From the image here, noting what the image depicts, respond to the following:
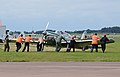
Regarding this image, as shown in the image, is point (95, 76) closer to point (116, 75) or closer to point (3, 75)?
point (116, 75)

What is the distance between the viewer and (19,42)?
37.1 meters

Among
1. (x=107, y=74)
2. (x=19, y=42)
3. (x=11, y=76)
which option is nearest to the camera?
(x=11, y=76)

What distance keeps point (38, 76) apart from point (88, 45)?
2946cm

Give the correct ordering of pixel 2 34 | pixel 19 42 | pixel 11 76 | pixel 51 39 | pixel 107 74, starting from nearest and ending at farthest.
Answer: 1. pixel 11 76
2. pixel 107 74
3. pixel 19 42
4. pixel 51 39
5. pixel 2 34

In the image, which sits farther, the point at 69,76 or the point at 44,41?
the point at 44,41

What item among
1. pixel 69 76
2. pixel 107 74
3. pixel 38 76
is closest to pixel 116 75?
pixel 107 74

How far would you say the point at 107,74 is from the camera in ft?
50.6

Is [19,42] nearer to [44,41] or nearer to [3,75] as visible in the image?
[44,41]

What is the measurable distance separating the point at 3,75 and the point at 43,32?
28662 mm

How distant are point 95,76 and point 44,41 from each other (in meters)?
27.5

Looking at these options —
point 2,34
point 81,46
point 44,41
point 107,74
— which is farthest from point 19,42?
point 2,34

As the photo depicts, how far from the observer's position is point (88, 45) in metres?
43.8

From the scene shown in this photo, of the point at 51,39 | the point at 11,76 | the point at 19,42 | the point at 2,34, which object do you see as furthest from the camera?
the point at 2,34

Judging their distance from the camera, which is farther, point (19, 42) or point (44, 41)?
point (44, 41)
